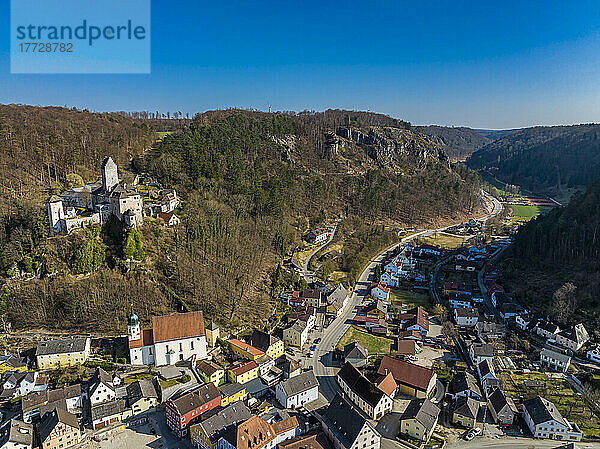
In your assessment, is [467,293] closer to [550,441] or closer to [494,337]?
[494,337]

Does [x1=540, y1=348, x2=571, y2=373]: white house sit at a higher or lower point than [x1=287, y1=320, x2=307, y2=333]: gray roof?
lower

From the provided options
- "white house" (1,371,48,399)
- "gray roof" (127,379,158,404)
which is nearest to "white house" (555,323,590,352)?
"gray roof" (127,379,158,404)

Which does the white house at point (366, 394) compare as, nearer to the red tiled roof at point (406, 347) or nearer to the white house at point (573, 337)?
the red tiled roof at point (406, 347)

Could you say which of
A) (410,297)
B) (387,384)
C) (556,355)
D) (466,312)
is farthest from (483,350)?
(410,297)

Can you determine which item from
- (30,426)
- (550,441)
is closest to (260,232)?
(30,426)

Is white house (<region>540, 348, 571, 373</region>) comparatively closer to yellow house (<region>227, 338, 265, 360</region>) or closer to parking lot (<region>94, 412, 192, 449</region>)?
yellow house (<region>227, 338, 265, 360</region>)

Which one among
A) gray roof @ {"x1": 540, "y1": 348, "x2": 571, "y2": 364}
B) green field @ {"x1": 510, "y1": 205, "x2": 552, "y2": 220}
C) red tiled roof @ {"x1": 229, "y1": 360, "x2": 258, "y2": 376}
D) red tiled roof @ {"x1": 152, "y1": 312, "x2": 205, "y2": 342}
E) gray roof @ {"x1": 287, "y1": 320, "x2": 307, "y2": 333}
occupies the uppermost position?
green field @ {"x1": 510, "y1": 205, "x2": 552, "y2": 220}
